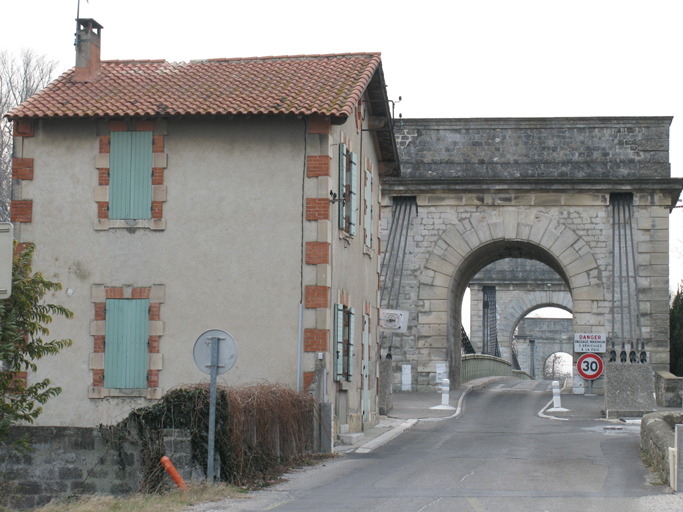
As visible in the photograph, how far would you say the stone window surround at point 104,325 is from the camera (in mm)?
15047

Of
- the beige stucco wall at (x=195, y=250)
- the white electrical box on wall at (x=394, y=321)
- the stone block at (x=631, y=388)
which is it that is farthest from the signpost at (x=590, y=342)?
the beige stucco wall at (x=195, y=250)

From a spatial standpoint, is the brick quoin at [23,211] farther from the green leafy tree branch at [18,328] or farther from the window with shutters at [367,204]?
the window with shutters at [367,204]

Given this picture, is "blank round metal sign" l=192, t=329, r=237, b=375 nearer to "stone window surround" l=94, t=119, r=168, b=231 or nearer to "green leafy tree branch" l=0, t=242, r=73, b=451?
"green leafy tree branch" l=0, t=242, r=73, b=451

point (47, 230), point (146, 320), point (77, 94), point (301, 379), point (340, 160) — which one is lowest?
point (301, 379)

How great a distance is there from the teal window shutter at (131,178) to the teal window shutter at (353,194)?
3609 millimetres

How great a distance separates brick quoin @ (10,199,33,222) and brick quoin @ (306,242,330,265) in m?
4.91

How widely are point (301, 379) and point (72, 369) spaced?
3897mm

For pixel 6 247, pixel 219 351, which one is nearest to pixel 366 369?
pixel 219 351

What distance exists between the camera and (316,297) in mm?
14859

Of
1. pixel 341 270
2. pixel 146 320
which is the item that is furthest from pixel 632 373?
pixel 146 320

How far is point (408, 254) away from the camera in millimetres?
28891

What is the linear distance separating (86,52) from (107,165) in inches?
108

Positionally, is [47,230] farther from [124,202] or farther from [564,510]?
[564,510]

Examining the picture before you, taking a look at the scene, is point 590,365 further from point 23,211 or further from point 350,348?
point 23,211
